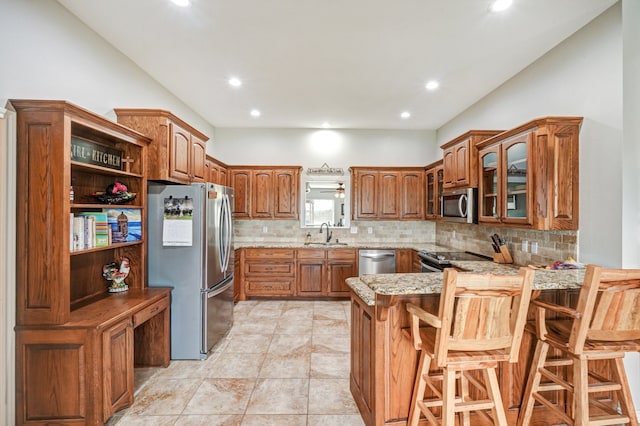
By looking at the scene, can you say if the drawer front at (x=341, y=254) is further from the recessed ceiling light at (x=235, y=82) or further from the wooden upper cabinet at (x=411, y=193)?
the recessed ceiling light at (x=235, y=82)

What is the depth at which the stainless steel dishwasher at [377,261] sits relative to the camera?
5.04 m

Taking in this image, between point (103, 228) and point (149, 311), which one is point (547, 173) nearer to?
point (149, 311)

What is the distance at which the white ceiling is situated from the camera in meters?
2.32

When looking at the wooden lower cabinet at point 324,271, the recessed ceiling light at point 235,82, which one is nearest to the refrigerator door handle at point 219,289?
the wooden lower cabinet at point 324,271

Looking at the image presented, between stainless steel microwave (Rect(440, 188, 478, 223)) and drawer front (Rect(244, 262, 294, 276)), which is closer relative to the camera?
stainless steel microwave (Rect(440, 188, 478, 223))

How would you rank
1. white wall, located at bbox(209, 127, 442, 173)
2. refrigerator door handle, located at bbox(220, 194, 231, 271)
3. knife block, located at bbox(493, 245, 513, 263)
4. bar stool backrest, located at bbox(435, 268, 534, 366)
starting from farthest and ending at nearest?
1. white wall, located at bbox(209, 127, 442, 173)
2. refrigerator door handle, located at bbox(220, 194, 231, 271)
3. knife block, located at bbox(493, 245, 513, 263)
4. bar stool backrest, located at bbox(435, 268, 534, 366)

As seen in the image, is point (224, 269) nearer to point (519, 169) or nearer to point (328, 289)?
point (328, 289)

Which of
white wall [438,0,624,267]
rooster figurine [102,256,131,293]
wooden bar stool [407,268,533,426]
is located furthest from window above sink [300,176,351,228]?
wooden bar stool [407,268,533,426]

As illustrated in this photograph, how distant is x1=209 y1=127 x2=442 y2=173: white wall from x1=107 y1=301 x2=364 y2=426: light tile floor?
9.87 feet

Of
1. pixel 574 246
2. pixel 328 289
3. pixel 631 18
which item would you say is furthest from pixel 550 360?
pixel 328 289

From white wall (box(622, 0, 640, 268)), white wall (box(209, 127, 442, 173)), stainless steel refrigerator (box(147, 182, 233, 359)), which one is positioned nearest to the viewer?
white wall (box(622, 0, 640, 268))

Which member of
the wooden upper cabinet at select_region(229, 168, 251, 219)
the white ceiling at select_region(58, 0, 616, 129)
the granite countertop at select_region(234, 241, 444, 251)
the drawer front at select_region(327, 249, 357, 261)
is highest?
the white ceiling at select_region(58, 0, 616, 129)

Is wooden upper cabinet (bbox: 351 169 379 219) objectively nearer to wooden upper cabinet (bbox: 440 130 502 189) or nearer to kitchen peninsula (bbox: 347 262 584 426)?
wooden upper cabinet (bbox: 440 130 502 189)

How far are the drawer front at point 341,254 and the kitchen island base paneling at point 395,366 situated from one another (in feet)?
9.67
